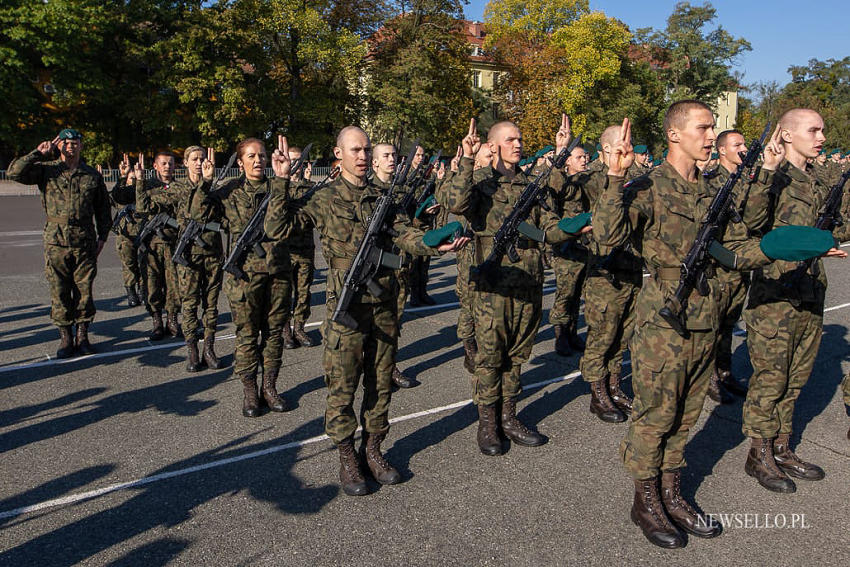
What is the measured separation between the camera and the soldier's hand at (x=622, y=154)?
11.4ft

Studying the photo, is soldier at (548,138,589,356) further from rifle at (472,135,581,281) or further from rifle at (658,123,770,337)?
rifle at (658,123,770,337)

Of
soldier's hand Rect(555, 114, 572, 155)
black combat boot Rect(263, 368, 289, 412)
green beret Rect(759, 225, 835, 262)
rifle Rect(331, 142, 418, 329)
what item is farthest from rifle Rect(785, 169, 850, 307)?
black combat boot Rect(263, 368, 289, 412)

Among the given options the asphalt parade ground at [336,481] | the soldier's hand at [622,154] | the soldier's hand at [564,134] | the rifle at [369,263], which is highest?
the soldier's hand at [564,134]

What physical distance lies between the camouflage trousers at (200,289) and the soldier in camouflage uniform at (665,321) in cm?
465

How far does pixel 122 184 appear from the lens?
28.9ft

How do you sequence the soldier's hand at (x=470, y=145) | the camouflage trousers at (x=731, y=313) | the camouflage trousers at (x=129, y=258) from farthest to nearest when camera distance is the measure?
the camouflage trousers at (x=129, y=258), the camouflage trousers at (x=731, y=313), the soldier's hand at (x=470, y=145)

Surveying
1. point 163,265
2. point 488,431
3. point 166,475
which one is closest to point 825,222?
point 488,431

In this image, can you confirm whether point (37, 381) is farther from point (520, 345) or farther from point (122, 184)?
point (520, 345)

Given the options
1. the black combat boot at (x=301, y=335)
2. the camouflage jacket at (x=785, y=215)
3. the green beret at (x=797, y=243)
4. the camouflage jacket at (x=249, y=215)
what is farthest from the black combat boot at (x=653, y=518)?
the black combat boot at (x=301, y=335)

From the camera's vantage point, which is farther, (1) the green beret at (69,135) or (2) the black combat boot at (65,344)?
(2) the black combat boot at (65,344)

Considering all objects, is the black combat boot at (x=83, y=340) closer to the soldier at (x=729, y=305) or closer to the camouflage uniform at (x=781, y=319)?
the soldier at (x=729, y=305)

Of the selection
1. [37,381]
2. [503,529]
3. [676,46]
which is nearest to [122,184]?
[37,381]

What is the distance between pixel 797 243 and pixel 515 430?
2558 millimetres

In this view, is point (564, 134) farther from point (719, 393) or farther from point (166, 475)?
point (166, 475)
